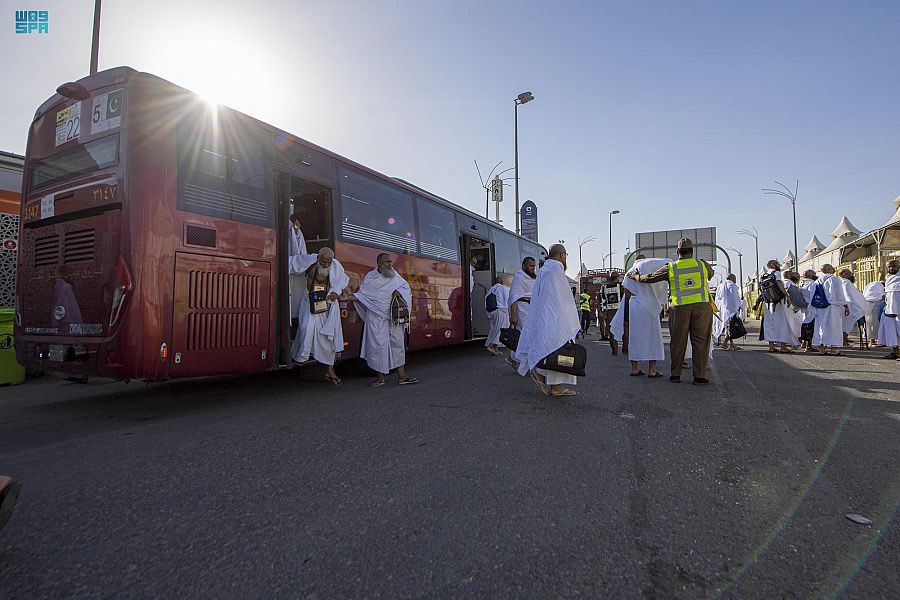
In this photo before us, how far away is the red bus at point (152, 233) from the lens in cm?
455

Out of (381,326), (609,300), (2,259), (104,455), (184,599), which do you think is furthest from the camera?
(609,300)

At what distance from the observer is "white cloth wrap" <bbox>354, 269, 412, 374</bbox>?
6.50 m

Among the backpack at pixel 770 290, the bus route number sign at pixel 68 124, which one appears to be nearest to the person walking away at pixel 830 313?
the backpack at pixel 770 290

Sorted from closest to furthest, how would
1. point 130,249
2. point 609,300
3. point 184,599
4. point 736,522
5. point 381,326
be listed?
1. point 184,599
2. point 736,522
3. point 130,249
4. point 381,326
5. point 609,300

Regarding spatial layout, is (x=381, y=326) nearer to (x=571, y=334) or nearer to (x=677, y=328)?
(x=571, y=334)

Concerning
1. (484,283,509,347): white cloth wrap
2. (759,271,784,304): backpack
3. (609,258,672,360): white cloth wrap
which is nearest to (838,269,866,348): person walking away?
(759,271,784,304): backpack

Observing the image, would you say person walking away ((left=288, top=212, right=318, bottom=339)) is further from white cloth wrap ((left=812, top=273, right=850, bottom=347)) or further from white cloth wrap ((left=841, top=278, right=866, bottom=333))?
white cloth wrap ((left=841, top=278, right=866, bottom=333))

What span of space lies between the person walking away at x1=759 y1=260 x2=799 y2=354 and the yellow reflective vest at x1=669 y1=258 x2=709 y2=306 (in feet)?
16.6

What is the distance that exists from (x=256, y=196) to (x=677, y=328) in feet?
18.9

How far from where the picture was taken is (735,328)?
11203 millimetres

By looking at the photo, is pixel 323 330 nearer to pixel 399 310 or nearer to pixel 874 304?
pixel 399 310

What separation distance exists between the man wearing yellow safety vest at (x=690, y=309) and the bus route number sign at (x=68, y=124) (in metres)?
7.33

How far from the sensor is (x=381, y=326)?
6.55 meters

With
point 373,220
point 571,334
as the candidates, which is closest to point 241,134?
point 373,220
